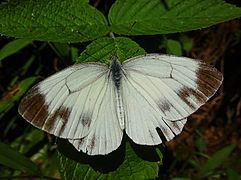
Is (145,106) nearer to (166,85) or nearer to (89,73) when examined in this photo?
(166,85)

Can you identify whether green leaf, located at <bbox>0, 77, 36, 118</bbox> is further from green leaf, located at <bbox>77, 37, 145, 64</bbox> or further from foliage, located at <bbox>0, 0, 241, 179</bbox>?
green leaf, located at <bbox>77, 37, 145, 64</bbox>

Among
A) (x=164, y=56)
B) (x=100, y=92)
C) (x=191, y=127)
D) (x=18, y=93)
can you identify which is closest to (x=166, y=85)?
(x=164, y=56)

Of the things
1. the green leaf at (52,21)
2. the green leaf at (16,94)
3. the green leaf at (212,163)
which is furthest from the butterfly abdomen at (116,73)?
the green leaf at (212,163)

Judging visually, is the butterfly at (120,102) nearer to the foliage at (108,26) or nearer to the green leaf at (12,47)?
the foliage at (108,26)

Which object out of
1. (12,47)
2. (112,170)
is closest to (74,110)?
(112,170)

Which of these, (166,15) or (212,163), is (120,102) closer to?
(166,15)

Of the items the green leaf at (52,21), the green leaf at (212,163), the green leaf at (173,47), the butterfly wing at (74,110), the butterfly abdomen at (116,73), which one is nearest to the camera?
the butterfly wing at (74,110)

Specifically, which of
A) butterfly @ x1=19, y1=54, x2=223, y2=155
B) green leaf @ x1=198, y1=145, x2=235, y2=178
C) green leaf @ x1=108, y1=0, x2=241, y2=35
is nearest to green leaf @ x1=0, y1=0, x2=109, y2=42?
green leaf @ x1=108, y1=0, x2=241, y2=35

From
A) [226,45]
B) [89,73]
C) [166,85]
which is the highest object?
[89,73]
